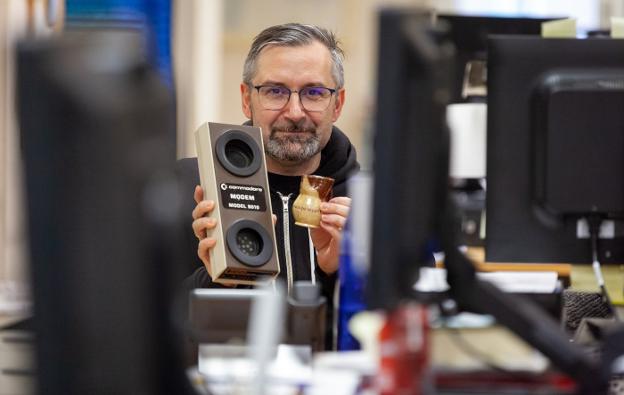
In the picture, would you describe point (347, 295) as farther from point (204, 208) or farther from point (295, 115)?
point (295, 115)

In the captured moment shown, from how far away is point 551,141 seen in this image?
1.44 metres

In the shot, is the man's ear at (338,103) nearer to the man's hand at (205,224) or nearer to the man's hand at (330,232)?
the man's hand at (330,232)

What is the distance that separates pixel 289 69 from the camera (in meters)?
2.26

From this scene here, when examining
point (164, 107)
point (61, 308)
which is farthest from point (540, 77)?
point (61, 308)

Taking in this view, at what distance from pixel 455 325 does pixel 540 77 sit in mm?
398

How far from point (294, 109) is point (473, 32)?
19.8 inches

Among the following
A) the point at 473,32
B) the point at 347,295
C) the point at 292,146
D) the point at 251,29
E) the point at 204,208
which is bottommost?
the point at 347,295

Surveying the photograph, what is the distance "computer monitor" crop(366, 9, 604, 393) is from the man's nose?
1242 mm

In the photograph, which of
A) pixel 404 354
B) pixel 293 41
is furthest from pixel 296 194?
pixel 404 354

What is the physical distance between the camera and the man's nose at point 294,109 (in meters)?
2.26

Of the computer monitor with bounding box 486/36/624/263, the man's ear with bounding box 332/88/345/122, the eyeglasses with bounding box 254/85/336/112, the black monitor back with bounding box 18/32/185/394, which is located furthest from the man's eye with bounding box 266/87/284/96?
the black monitor back with bounding box 18/32/185/394

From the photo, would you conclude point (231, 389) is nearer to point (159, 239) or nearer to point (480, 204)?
point (159, 239)

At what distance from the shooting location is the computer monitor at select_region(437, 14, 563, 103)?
192 cm

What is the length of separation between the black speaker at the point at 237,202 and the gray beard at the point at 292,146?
1.52 ft
